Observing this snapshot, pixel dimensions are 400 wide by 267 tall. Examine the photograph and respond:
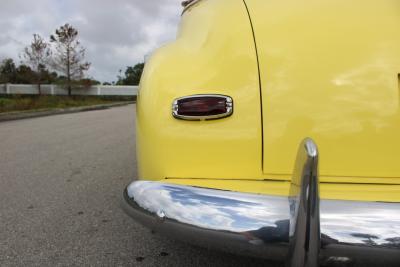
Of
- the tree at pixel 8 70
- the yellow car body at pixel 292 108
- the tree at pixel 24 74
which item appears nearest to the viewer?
the yellow car body at pixel 292 108

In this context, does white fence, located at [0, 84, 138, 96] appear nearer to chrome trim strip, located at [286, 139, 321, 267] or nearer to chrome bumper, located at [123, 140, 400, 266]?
chrome bumper, located at [123, 140, 400, 266]

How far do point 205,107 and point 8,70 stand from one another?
33690 mm

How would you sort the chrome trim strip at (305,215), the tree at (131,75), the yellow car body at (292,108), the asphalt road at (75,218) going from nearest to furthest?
the chrome trim strip at (305,215), the yellow car body at (292,108), the asphalt road at (75,218), the tree at (131,75)

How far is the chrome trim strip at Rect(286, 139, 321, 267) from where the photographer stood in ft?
4.39

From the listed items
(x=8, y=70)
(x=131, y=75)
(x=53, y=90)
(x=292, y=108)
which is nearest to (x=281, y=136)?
(x=292, y=108)

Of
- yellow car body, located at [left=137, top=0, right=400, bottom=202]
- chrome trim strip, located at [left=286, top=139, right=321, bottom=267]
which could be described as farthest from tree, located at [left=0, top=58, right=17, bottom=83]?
chrome trim strip, located at [left=286, top=139, right=321, bottom=267]

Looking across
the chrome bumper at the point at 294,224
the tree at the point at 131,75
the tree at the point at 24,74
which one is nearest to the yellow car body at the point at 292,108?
the chrome bumper at the point at 294,224

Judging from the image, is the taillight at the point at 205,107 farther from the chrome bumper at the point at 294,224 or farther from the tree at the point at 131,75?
the tree at the point at 131,75

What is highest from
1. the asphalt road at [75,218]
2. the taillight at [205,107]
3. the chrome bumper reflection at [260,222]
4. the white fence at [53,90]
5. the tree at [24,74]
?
the tree at [24,74]

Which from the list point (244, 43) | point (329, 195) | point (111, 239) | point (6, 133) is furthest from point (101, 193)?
point (6, 133)

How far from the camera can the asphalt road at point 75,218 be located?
2479 mm

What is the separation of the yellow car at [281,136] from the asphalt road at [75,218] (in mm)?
833

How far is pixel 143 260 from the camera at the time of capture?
246cm

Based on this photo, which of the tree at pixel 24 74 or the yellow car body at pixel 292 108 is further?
the tree at pixel 24 74
